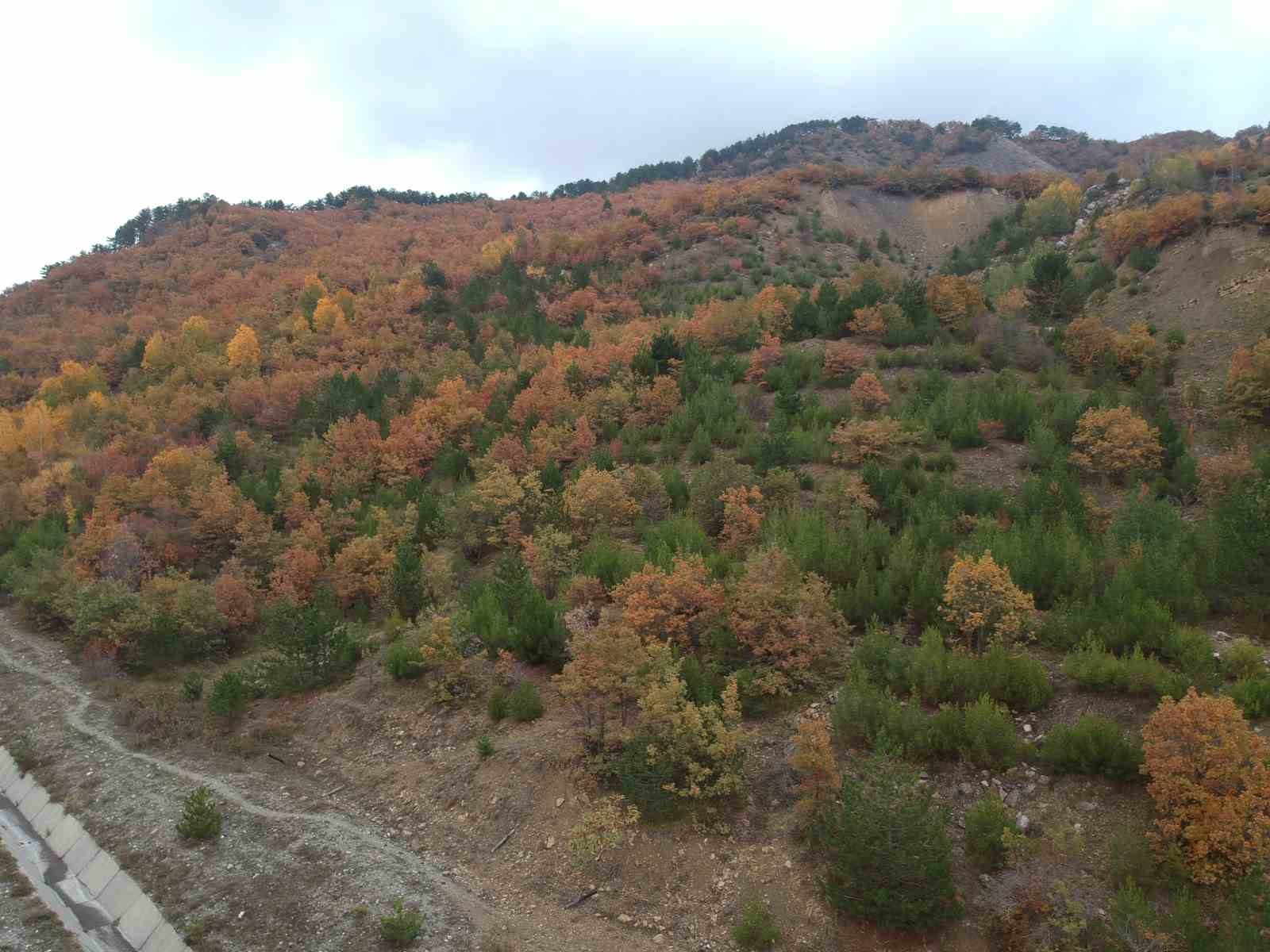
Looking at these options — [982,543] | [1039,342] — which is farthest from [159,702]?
[1039,342]

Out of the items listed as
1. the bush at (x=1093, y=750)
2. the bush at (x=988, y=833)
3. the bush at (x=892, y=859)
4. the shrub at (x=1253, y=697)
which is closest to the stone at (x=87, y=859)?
the bush at (x=892, y=859)

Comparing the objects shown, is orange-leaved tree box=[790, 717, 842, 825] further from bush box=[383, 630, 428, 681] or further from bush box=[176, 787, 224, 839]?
bush box=[176, 787, 224, 839]

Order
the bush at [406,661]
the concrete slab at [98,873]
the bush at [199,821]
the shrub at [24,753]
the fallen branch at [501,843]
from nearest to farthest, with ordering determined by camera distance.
→ 1. the fallen branch at [501,843]
2. the concrete slab at [98,873]
3. the bush at [199,821]
4. the shrub at [24,753]
5. the bush at [406,661]

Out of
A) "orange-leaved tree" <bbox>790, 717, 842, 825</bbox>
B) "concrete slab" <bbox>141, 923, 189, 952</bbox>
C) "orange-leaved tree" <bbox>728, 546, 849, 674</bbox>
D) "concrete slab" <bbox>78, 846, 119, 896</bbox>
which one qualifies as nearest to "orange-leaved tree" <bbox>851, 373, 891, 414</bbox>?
"orange-leaved tree" <bbox>728, 546, 849, 674</bbox>

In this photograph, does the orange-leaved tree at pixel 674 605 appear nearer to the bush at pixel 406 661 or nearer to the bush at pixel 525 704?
the bush at pixel 525 704

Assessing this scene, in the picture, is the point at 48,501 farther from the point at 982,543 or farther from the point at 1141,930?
the point at 1141,930
